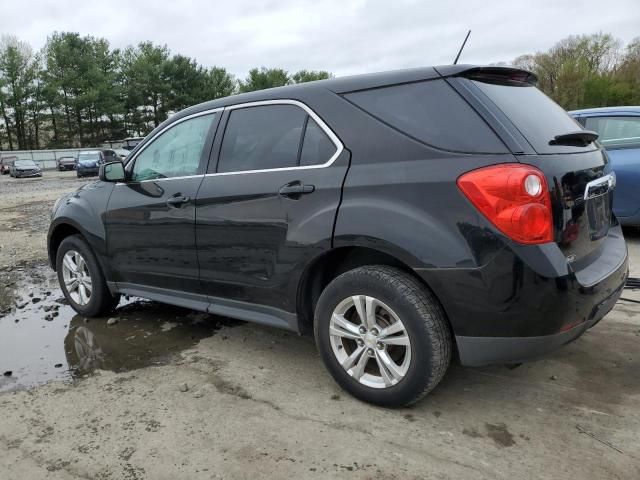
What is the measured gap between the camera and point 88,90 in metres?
55.6

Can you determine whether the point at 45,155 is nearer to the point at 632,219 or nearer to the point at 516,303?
the point at 632,219

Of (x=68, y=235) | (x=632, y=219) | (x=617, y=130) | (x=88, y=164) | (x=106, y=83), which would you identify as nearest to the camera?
(x=68, y=235)

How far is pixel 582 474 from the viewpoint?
2338mm

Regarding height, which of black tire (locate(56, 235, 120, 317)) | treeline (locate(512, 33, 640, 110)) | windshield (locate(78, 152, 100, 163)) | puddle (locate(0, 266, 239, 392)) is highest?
treeline (locate(512, 33, 640, 110))

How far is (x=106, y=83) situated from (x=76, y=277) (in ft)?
190

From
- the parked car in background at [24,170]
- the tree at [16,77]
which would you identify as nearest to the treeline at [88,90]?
the tree at [16,77]

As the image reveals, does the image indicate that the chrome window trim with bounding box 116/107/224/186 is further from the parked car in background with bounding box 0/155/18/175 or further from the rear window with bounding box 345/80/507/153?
the parked car in background with bounding box 0/155/18/175

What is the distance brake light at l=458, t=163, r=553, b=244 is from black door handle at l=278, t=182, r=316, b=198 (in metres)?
0.95

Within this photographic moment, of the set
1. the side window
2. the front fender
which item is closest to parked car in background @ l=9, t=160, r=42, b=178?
the front fender

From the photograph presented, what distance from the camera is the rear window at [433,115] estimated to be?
8.55ft

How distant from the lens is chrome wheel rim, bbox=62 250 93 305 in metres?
4.70

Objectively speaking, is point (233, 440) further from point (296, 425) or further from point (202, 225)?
point (202, 225)

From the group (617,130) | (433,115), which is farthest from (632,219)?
(433,115)

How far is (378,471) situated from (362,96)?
6.31 ft
